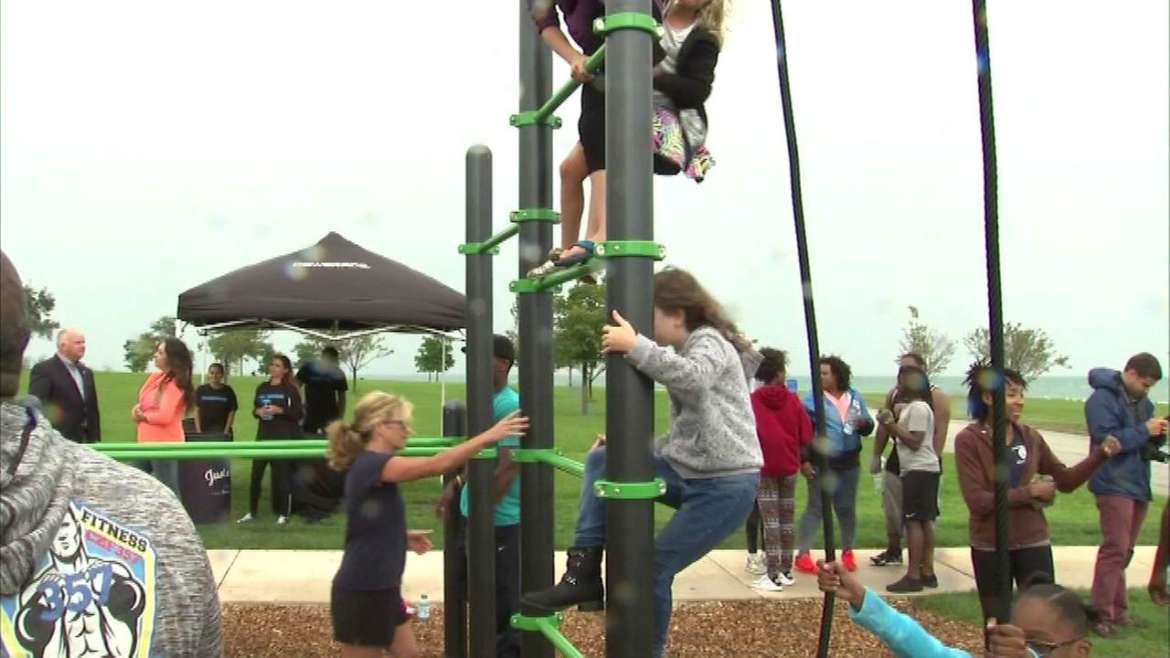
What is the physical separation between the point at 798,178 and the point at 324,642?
13.0 feet

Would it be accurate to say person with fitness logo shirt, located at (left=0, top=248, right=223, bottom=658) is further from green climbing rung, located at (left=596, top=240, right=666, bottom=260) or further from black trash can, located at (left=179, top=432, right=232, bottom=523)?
black trash can, located at (left=179, top=432, right=232, bottom=523)

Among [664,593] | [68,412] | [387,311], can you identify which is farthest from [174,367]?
[664,593]

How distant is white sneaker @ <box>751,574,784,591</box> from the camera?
664cm

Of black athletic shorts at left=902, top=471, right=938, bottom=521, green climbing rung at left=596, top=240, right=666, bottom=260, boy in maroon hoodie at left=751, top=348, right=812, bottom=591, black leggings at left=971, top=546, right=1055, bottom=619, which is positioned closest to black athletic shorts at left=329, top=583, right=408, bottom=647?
green climbing rung at left=596, top=240, right=666, bottom=260

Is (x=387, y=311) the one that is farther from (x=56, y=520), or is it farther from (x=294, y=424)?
(x=56, y=520)

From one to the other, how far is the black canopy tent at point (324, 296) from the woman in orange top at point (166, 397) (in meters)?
2.19

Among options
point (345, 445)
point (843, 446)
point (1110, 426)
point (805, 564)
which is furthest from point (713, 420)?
point (805, 564)

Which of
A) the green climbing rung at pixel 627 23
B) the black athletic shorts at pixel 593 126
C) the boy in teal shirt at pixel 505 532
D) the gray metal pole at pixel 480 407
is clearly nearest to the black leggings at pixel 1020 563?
the boy in teal shirt at pixel 505 532

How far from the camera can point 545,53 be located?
3.49 metres

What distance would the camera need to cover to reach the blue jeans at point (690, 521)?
2.62m

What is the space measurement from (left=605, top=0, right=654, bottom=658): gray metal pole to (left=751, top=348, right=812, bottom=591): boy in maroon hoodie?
4.61 meters

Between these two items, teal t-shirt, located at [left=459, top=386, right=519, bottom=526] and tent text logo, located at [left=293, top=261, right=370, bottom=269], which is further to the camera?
tent text logo, located at [left=293, top=261, right=370, bottom=269]

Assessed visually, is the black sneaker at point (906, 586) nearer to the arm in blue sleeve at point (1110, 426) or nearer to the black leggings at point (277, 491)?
the arm in blue sleeve at point (1110, 426)

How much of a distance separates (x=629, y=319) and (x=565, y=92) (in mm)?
945
